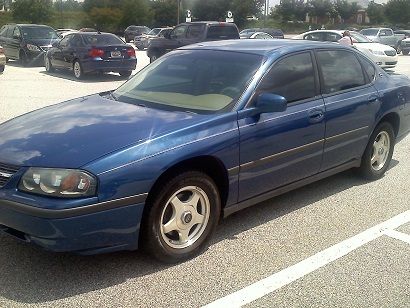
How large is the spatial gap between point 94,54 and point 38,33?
5.66 meters

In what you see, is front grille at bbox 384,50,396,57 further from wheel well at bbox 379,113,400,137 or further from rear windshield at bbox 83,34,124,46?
wheel well at bbox 379,113,400,137

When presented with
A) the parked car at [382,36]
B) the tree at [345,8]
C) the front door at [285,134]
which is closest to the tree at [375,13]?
the tree at [345,8]

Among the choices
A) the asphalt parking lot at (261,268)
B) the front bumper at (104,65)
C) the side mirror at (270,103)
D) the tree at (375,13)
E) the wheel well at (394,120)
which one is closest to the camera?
the asphalt parking lot at (261,268)

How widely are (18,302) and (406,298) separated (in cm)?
244

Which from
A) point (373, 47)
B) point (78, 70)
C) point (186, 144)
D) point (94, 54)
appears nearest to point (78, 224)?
point (186, 144)

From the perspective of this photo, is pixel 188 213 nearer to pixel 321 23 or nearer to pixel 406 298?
pixel 406 298

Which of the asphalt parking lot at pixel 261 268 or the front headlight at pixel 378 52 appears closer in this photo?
the asphalt parking lot at pixel 261 268

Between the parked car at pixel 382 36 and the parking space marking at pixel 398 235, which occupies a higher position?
the parked car at pixel 382 36

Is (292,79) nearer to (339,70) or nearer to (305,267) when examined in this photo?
(339,70)

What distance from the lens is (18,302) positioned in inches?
110

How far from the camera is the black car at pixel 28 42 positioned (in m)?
17.5

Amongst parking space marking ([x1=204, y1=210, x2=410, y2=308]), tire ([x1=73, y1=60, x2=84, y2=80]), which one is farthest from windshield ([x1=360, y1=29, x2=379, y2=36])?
parking space marking ([x1=204, y1=210, x2=410, y2=308])

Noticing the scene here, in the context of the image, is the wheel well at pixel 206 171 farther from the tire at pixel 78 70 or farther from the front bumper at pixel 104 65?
the tire at pixel 78 70

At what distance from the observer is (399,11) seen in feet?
219
